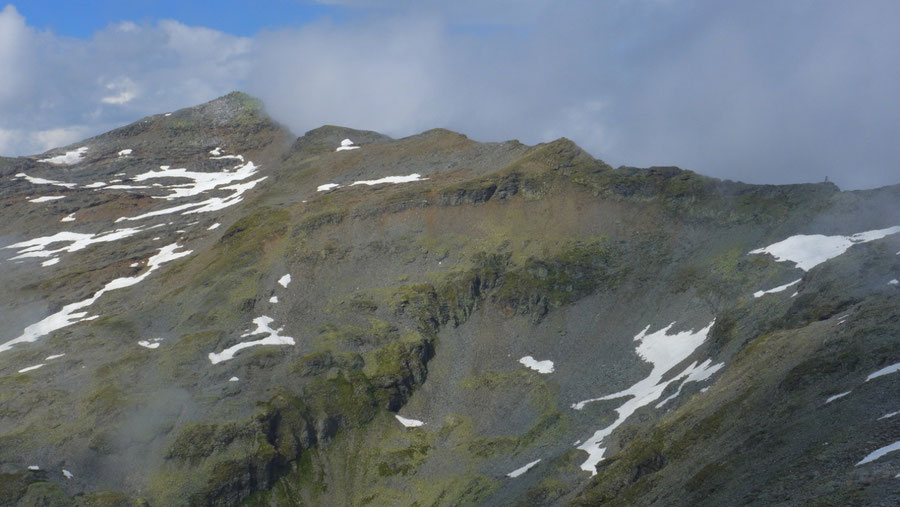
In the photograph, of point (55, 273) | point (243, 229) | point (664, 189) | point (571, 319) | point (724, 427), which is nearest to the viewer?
point (724, 427)

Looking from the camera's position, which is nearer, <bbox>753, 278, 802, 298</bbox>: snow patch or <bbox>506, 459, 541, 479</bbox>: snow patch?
<bbox>506, 459, 541, 479</bbox>: snow patch

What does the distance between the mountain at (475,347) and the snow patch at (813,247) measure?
53cm

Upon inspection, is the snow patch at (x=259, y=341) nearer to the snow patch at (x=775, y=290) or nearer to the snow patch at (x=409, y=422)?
the snow patch at (x=409, y=422)

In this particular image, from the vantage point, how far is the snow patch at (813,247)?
113812 mm

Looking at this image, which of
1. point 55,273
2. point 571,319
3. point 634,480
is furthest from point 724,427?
point 55,273

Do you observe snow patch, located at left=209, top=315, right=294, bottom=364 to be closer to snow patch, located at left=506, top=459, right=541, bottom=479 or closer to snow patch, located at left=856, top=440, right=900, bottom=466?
snow patch, located at left=506, top=459, right=541, bottom=479

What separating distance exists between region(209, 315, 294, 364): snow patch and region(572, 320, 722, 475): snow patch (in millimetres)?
48670

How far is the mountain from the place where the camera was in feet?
249

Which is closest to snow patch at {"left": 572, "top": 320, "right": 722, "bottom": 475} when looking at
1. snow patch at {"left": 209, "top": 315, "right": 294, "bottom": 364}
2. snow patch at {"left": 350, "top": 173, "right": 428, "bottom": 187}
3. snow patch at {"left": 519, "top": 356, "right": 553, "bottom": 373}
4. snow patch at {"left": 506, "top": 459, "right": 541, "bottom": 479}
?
snow patch at {"left": 506, "top": 459, "right": 541, "bottom": 479}

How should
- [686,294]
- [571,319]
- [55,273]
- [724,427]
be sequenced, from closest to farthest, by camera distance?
[724,427] < [686,294] < [571,319] < [55,273]

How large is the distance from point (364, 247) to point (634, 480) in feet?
292

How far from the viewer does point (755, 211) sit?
13525 cm

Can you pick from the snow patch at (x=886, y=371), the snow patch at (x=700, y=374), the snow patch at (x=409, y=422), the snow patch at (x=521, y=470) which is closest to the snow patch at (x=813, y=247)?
the snow patch at (x=700, y=374)

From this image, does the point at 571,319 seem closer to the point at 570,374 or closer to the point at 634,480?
the point at 570,374
